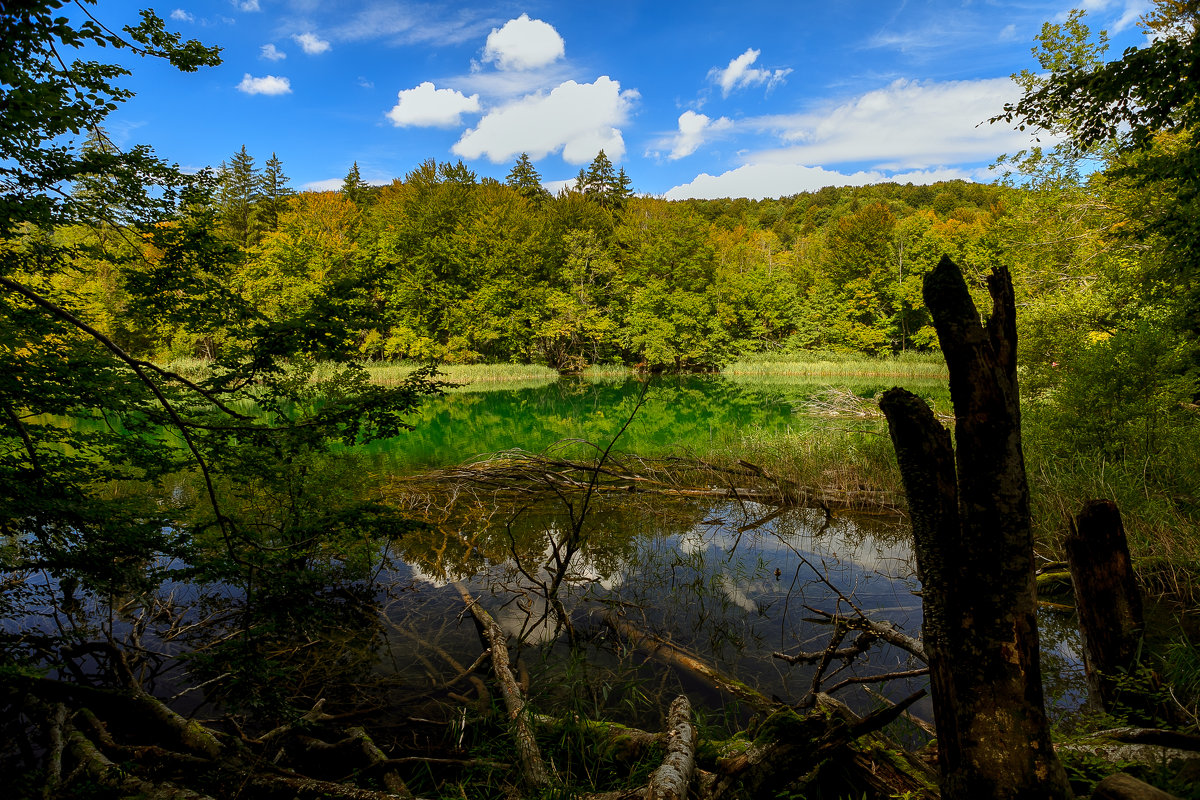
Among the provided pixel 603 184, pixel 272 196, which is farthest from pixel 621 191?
pixel 272 196

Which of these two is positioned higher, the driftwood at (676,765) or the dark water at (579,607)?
the driftwood at (676,765)

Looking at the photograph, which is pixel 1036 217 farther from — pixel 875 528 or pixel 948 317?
pixel 948 317

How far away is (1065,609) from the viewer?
181 inches

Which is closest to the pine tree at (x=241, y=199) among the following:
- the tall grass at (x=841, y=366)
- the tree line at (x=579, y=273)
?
the tree line at (x=579, y=273)

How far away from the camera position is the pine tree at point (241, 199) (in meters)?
37.7

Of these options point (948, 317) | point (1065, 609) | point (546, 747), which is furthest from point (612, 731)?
point (1065, 609)

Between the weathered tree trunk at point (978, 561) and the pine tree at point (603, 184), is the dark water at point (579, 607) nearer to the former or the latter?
the weathered tree trunk at point (978, 561)

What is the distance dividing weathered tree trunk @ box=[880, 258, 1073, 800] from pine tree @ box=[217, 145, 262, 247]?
4306 centimetres

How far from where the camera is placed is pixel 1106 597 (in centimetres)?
251

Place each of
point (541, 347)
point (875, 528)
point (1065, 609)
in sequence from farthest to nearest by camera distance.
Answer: point (541, 347) → point (875, 528) → point (1065, 609)

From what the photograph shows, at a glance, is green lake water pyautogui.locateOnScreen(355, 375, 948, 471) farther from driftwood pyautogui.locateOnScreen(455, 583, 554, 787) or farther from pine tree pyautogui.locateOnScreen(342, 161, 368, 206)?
pine tree pyautogui.locateOnScreen(342, 161, 368, 206)

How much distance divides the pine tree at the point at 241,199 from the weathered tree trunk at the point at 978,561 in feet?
141

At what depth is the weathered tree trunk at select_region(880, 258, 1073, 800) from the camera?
4.74 ft

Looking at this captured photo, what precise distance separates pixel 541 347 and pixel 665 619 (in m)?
35.7
